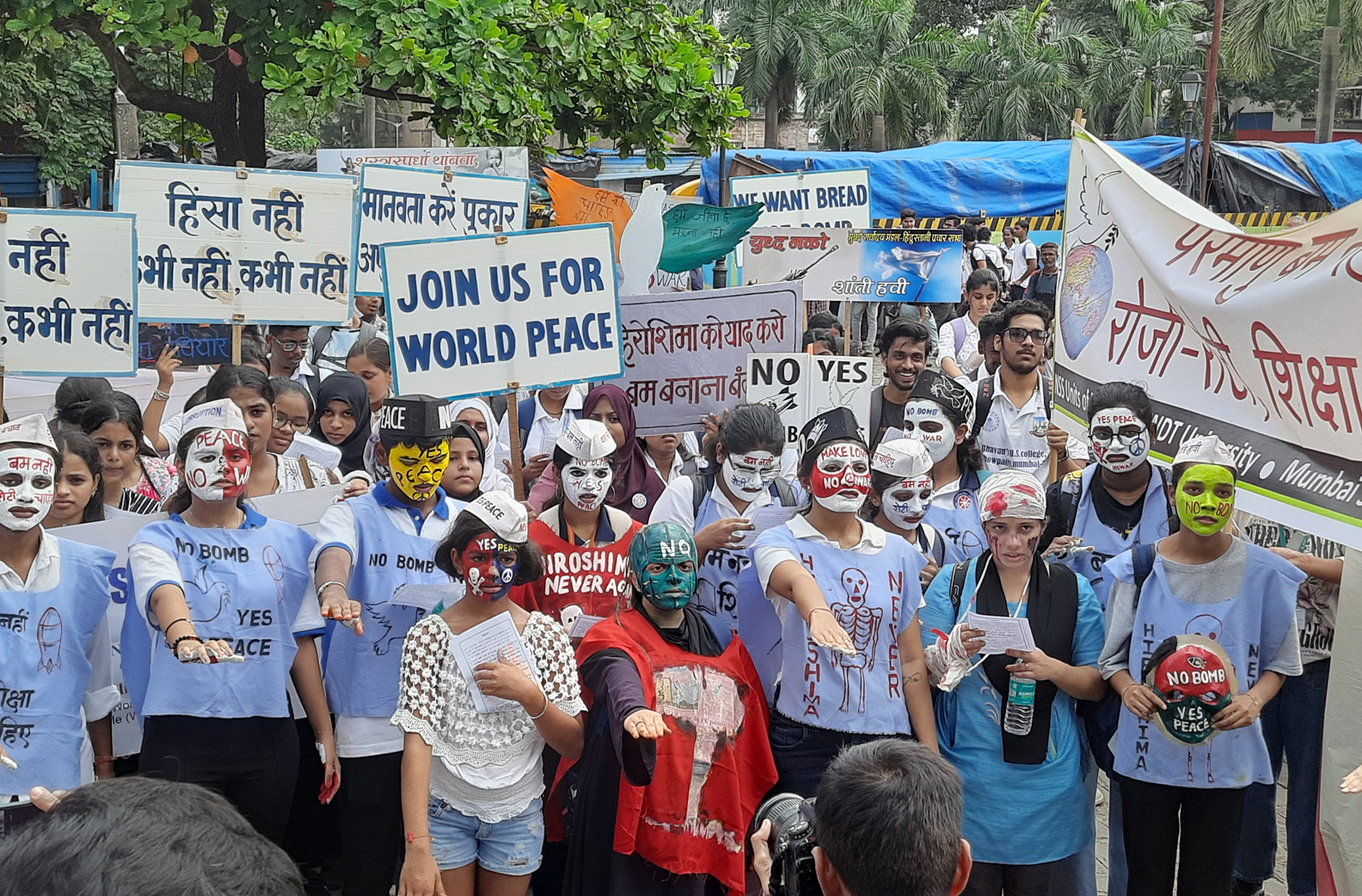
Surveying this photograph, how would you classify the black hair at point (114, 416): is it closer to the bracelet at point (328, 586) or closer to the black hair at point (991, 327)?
the bracelet at point (328, 586)

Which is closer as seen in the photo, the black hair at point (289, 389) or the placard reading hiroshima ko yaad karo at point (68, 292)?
the placard reading hiroshima ko yaad karo at point (68, 292)

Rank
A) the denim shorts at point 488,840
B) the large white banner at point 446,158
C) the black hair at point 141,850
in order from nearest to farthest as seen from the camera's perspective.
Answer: the black hair at point 141,850 < the denim shorts at point 488,840 < the large white banner at point 446,158

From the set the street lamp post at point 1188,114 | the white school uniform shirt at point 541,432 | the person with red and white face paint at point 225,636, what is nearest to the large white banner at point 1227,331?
the white school uniform shirt at point 541,432

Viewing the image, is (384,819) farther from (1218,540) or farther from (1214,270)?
(1214,270)

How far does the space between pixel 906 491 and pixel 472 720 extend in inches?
75.1

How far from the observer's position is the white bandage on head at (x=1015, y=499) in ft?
13.9

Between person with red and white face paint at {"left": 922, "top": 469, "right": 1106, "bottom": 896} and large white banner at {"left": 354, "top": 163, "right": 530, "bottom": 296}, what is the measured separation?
4664mm

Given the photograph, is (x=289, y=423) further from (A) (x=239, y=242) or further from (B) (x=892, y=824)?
(B) (x=892, y=824)

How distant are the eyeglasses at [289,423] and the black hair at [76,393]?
27.2 inches

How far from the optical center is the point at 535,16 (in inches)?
392

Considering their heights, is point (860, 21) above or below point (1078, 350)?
above

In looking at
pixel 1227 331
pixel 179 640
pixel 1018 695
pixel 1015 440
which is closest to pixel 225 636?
pixel 179 640

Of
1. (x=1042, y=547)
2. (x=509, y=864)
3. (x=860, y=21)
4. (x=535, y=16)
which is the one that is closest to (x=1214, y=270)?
(x=1042, y=547)

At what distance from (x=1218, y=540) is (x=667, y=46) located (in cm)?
761
